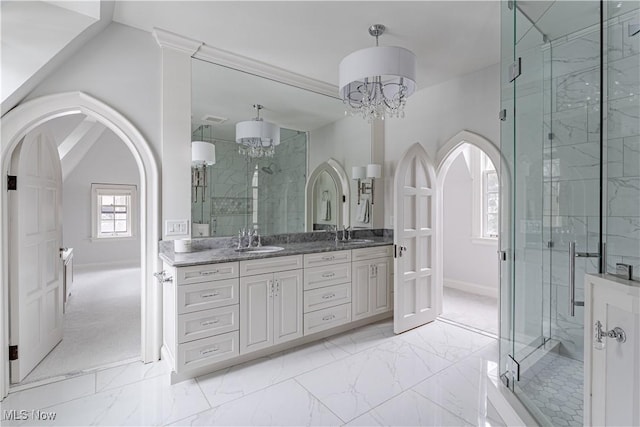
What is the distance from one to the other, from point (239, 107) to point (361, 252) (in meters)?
1.95

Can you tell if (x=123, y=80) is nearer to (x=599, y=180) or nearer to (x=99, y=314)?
(x=99, y=314)

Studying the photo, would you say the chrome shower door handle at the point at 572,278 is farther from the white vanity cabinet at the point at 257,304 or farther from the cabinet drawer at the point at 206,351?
the cabinet drawer at the point at 206,351

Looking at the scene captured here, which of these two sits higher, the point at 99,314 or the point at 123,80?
the point at 123,80

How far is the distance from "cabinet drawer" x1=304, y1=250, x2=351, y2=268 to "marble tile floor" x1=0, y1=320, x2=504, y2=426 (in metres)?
0.79

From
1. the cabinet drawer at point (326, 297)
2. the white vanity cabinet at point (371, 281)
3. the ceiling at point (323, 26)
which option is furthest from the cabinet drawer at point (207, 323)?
the ceiling at point (323, 26)

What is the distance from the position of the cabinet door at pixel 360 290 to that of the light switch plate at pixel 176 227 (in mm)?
1657

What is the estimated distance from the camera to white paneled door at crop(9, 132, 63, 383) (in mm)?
2195

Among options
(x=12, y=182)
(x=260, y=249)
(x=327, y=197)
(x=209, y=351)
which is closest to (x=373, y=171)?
(x=327, y=197)

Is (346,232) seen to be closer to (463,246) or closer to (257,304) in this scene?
(257,304)

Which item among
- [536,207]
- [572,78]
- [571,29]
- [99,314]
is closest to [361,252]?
[536,207]

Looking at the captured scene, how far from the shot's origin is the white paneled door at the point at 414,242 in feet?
10.5

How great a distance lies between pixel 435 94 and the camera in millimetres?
3688

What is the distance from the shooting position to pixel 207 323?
2326 mm

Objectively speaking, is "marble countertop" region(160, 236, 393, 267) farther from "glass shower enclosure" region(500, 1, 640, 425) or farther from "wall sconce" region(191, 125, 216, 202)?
"glass shower enclosure" region(500, 1, 640, 425)
